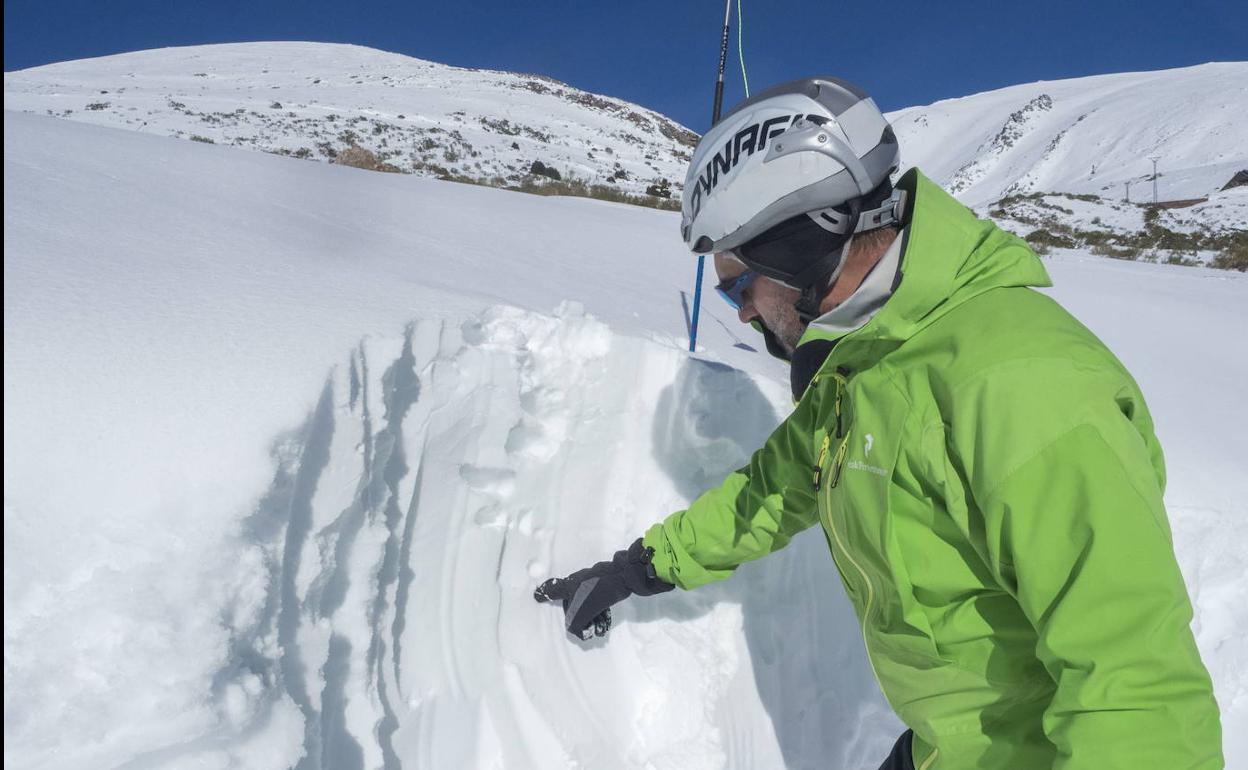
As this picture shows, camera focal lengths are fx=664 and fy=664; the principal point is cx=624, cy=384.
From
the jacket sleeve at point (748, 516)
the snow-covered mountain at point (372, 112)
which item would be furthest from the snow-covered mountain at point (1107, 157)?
the jacket sleeve at point (748, 516)

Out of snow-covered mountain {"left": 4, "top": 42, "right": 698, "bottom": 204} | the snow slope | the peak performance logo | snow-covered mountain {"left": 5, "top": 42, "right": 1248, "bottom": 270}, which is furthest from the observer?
the snow slope

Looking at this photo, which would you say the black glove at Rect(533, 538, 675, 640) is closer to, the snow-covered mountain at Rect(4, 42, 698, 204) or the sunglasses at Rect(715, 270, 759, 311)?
the sunglasses at Rect(715, 270, 759, 311)

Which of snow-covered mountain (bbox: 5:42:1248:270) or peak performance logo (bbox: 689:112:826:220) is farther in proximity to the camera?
snow-covered mountain (bbox: 5:42:1248:270)

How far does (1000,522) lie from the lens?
877mm

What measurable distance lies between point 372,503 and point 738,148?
1460mm

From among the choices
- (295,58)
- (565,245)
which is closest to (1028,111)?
(295,58)

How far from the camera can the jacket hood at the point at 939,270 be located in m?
1.05

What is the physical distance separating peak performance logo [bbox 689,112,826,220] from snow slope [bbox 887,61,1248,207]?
31.4 meters

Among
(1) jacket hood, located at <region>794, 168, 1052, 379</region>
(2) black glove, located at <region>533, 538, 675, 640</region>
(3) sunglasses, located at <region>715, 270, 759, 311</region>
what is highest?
(3) sunglasses, located at <region>715, 270, 759, 311</region>

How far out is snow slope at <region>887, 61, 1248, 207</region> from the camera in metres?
28.9

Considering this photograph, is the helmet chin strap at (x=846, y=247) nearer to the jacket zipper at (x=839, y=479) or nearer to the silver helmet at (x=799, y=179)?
the silver helmet at (x=799, y=179)

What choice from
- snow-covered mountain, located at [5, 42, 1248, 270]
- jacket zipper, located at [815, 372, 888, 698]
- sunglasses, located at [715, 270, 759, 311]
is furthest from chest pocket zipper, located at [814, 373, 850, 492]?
snow-covered mountain, located at [5, 42, 1248, 270]

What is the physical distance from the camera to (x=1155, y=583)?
80 centimetres

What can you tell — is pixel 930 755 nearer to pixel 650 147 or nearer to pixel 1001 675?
pixel 1001 675
